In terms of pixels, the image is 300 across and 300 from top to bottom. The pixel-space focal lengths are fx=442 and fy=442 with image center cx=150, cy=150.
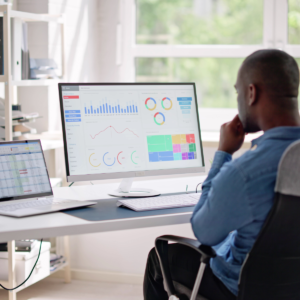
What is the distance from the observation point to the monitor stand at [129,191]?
1793 millimetres

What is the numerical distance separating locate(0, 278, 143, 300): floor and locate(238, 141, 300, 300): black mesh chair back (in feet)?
5.16

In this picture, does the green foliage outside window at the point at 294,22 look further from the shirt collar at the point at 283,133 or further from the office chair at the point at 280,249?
the office chair at the point at 280,249

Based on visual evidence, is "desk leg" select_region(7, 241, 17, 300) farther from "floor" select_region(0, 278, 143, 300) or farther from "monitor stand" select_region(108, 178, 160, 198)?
"monitor stand" select_region(108, 178, 160, 198)

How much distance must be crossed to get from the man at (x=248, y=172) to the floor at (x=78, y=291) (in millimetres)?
1352

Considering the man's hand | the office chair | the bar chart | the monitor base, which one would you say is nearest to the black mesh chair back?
the office chair

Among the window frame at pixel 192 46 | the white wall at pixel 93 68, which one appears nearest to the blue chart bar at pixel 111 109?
the white wall at pixel 93 68

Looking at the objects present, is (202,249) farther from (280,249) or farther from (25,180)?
(25,180)

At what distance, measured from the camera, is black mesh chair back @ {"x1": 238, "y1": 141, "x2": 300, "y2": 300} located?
3.67 ft

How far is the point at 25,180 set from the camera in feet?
5.48

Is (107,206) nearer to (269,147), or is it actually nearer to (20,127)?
(269,147)

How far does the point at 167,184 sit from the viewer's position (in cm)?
208

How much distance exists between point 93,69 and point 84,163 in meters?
1.44

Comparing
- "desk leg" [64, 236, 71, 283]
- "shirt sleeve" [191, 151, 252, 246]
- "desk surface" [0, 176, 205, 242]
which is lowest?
"desk leg" [64, 236, 71, 283]

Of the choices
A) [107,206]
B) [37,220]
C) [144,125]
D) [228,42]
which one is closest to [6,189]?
[37,220]
